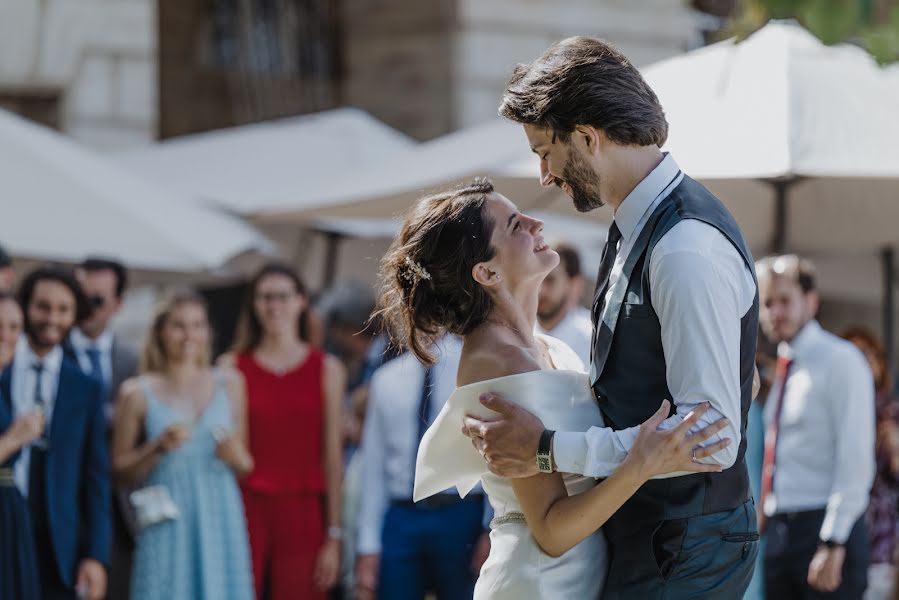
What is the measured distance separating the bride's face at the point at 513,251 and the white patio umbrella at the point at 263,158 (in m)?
5.58

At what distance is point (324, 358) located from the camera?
7.05 meters

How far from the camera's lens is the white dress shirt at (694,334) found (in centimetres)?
296

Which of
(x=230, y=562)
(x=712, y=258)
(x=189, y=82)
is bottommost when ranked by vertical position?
(x=230, y=562)

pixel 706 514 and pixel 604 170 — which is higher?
pixel 604 170

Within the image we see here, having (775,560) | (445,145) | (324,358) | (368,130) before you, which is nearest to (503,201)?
(775,560)

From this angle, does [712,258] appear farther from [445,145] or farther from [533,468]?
[445,145]

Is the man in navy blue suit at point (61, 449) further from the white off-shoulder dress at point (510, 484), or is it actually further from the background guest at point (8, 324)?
the white off-shoulder dress at point (510, 484)

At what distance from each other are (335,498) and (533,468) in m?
3.90

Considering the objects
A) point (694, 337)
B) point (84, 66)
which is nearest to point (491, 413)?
point (694, 337)

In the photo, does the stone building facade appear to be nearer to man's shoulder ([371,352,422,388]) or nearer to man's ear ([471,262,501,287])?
man's shoulder ([371,352,422,388])

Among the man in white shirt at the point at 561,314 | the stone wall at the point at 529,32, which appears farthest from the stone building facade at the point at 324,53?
the man in white shirt at the point at 561,314

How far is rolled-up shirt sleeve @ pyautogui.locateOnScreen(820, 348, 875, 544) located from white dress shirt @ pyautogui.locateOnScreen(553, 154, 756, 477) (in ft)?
10.1

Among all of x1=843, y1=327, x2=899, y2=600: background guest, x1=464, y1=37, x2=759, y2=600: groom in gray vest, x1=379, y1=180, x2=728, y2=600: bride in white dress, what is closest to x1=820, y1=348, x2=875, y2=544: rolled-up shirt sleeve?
x1=843, y1=327, x2=899, y2=600: background guest

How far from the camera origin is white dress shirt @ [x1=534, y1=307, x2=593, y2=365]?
5.66 metres
